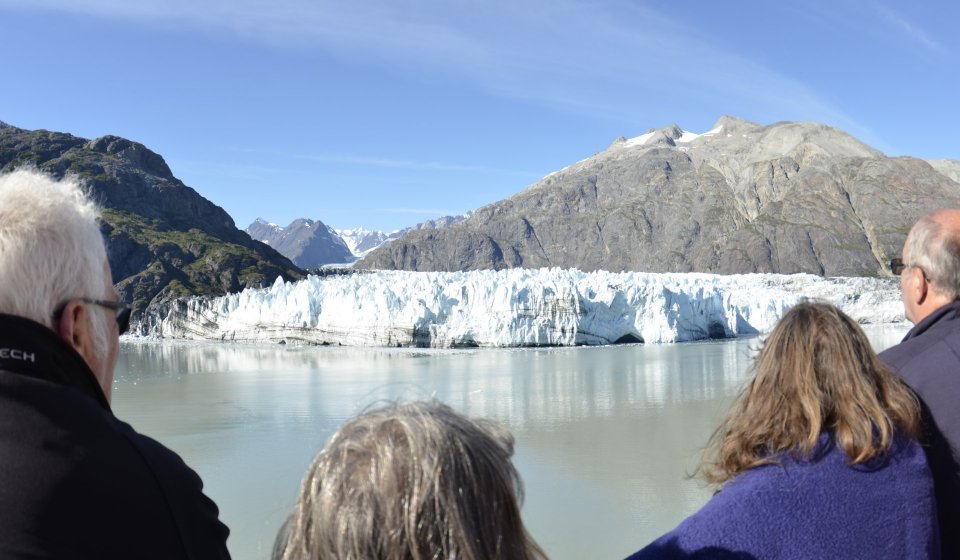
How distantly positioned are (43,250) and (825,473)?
150cm

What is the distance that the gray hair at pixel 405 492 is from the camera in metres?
0.99

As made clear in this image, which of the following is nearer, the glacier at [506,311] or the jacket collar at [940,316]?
the jacket collar at [940,316]

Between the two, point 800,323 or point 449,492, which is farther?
point 800,323

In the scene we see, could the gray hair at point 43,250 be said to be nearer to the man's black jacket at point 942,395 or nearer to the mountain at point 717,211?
the man's black jacket at point 942,395

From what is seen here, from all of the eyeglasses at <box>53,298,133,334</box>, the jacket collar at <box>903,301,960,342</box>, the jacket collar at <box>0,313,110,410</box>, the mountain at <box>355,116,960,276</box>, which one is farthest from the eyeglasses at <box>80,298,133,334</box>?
the mountain at <box>355,116,960,276</box>

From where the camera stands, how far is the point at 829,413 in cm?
148

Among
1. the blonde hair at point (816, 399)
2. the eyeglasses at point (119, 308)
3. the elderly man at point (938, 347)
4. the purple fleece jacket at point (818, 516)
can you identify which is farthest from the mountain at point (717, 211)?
the eyeglasses at point (119, 308)

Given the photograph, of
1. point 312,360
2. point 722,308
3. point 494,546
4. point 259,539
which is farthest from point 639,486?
point 722,308

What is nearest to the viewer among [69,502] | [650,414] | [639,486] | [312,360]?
[69,502]

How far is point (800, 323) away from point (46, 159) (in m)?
82.7

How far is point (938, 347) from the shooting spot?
179 centimetres

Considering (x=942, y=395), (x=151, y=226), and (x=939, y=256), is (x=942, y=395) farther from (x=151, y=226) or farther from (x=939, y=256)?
(x=151, y=226)

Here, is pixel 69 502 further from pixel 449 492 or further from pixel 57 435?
pixel 449 492

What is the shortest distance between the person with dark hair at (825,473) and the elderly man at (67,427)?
2.96 ft
